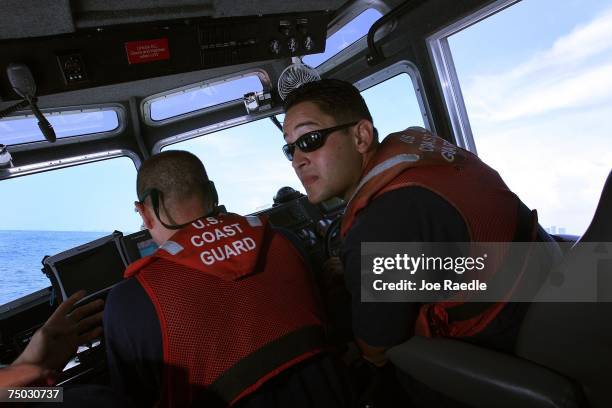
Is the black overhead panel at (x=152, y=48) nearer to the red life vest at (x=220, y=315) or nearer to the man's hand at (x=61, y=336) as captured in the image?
the man's hand at (x=61, y=336)

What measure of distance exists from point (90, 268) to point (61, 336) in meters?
1.01

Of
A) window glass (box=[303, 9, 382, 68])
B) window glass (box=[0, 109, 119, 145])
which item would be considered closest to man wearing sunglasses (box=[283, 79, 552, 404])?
window glass (box=[303, 9, 382, 68])

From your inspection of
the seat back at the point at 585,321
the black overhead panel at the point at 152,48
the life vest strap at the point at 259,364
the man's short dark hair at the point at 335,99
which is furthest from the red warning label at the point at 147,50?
the seat back at the point at 585,321

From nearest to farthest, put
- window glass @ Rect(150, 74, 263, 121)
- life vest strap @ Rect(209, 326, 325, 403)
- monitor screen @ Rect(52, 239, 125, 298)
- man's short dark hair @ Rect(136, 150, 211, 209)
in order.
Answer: life vest strap @ Rect(209, 326, 325, 403), man's short dark hair @ Rect(136, 150, 211, 209), monitor screen @ Rect(52, 239, 125, 298), window glass @ Rect(150, 74, 263, 121)

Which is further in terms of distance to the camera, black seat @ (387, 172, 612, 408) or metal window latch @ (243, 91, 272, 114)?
metal window latch @ (243, 91, 272, 114)

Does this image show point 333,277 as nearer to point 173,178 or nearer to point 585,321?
point 173,178

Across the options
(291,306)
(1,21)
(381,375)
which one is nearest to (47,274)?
(1,21)

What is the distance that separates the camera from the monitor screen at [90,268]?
2131 mm

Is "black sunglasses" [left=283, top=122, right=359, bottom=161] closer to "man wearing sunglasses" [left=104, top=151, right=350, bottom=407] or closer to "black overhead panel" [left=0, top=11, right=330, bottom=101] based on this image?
"man wearing sunglasses" [left=104, top=151, right=350, bottom=407]

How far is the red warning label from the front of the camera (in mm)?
2357

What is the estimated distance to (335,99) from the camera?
1.59 meters

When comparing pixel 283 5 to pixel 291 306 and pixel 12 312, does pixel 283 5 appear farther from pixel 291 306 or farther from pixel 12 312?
pixel 12 312

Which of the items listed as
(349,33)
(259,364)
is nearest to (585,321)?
(259,364)

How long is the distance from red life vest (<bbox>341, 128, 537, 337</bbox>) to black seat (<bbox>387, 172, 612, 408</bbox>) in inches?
4.7
